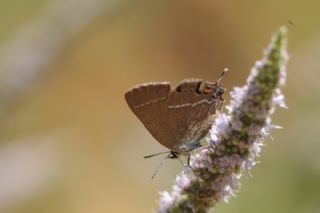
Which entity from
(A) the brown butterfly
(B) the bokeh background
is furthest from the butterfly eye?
(B) the bokeh background

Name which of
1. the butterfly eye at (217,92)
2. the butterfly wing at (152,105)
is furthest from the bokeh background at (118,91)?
the butterfly eye at (217,92)

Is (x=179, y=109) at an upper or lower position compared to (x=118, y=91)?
lower

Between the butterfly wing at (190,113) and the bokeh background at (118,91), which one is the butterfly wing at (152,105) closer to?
the butterfly wing at (190,113)

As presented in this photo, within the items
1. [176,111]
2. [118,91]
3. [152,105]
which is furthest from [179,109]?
[118,91]

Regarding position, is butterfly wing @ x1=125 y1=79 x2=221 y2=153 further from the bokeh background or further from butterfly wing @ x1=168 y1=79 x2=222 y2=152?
the bokeh background

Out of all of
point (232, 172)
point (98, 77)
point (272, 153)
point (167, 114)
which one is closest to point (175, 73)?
point (98, 77)

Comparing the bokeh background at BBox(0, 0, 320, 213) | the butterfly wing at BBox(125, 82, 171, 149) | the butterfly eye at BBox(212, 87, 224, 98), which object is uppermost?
the bokeh background at BBox(0, 0, 320, 213)

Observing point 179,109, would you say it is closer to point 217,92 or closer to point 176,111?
point 176,111
